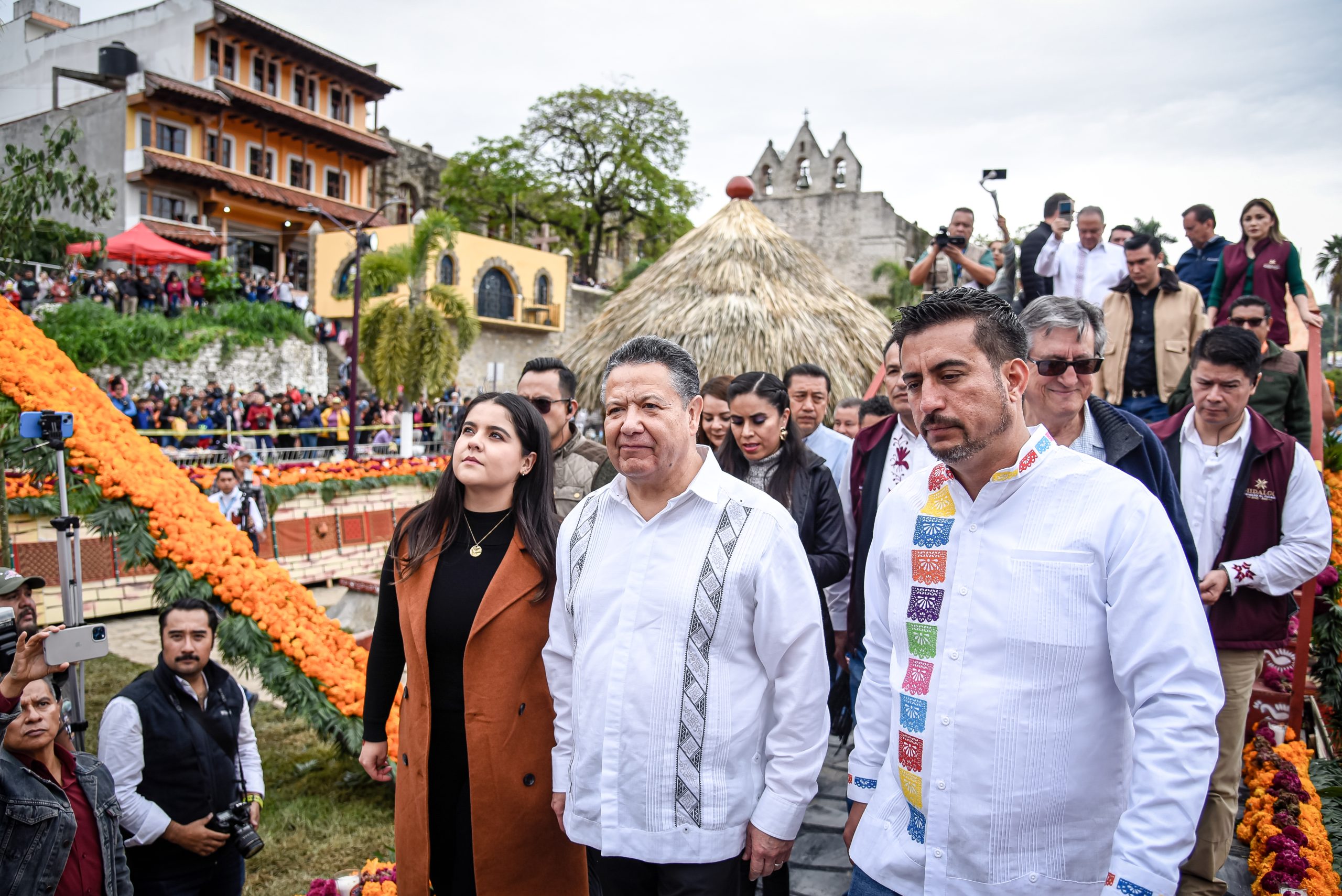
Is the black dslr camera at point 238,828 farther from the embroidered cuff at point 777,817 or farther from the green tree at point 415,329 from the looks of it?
the green tree at point 415,329

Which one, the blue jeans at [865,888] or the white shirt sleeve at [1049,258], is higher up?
the white shirt sleeve at [1049,258]

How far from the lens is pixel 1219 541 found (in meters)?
3.29

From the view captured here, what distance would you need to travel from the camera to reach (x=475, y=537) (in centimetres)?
288

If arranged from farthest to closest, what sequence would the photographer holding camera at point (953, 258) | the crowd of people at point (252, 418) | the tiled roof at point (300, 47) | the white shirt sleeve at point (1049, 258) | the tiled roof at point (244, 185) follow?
1. the tiled roof at point (300, 47)
2. the tiled roof at point (244, 185)
3. the crowd of people at point (252, 418)
4. the white shirt sleeve at point (1049, 258)
5. the photographer holding camera at point (953, 258)

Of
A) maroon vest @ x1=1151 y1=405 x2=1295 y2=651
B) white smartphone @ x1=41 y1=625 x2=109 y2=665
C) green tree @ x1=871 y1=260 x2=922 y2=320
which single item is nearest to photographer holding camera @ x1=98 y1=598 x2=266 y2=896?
white smartphone @ x1=41 y1=625 x2=109 y2=665

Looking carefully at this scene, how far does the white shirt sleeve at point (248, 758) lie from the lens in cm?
359

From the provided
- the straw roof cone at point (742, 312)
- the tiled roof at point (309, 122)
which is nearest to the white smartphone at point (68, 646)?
the straw roof cone at point (742, 312)

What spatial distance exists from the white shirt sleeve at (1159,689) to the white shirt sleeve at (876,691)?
53 cm

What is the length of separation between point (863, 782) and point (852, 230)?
135 feet

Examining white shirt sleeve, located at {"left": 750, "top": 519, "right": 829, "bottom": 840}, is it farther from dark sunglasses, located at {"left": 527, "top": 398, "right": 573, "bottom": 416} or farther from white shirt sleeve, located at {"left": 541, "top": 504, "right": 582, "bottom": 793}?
dark sunglasses, located at {"left": 527, "top": 398, "right": 573, "bottom": 416}

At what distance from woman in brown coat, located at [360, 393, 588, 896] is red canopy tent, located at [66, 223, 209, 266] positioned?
75.2ft

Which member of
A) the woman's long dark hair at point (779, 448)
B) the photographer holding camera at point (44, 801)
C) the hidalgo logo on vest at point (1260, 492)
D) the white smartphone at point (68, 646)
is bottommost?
the photographer holding camera at point (44, 801)

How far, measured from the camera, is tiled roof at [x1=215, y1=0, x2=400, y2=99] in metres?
29.0

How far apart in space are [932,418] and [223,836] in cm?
308
